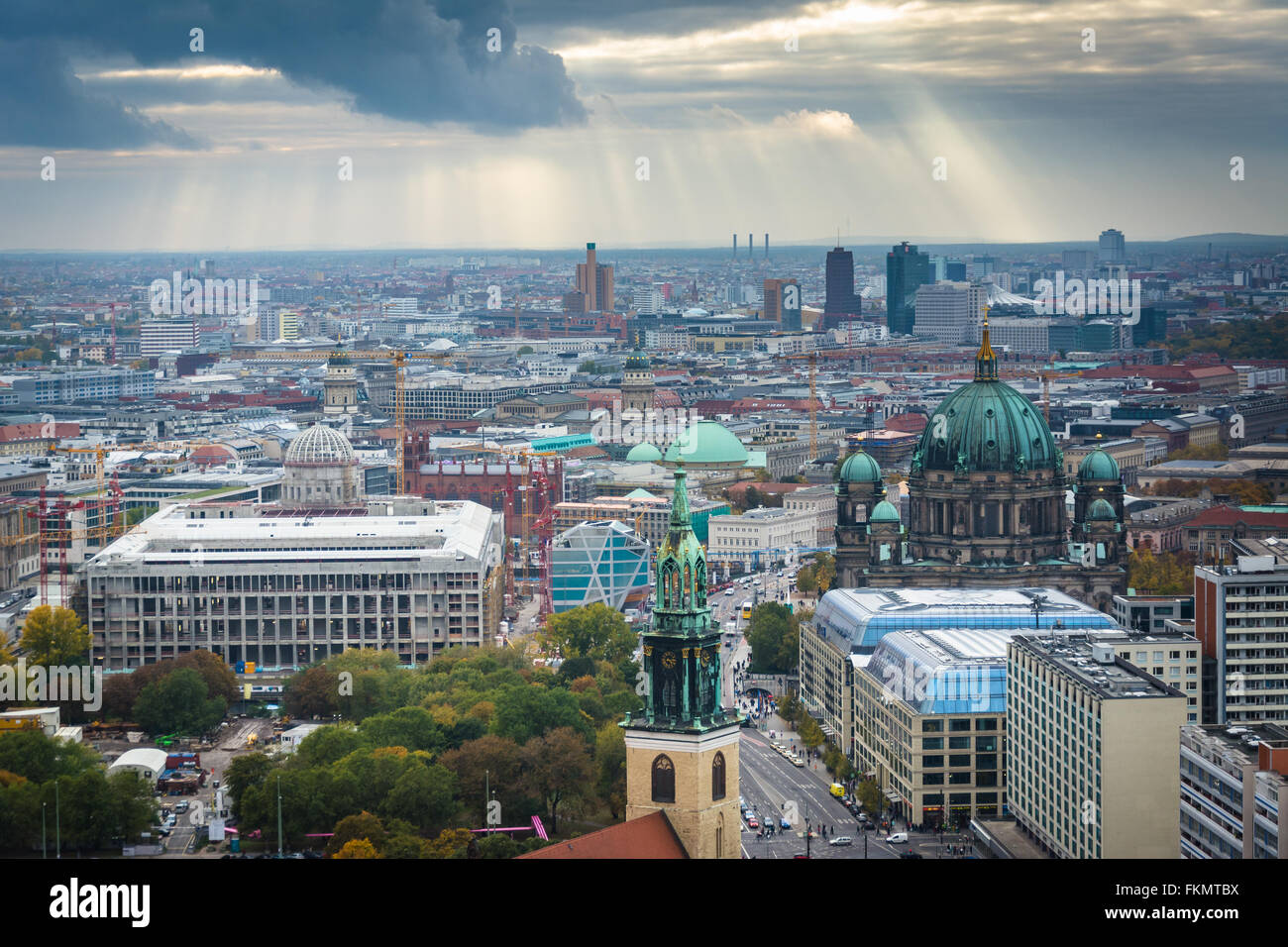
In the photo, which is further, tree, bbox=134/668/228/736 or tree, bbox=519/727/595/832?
tree, bbox=134/668/228/736

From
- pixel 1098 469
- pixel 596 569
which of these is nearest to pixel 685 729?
pixel 1098 469

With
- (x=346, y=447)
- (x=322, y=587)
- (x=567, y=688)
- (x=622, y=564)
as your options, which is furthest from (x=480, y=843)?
(x=346, y=447)

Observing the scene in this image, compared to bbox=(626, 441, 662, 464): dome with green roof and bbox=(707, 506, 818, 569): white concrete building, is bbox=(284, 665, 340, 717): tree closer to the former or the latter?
bbox=(707, 506, 818, 569): white concrete building

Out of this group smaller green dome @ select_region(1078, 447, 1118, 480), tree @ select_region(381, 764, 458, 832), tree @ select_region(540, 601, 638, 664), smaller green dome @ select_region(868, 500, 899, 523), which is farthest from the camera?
smaller green dome @ select_region(1078, 447, 1118, 480)

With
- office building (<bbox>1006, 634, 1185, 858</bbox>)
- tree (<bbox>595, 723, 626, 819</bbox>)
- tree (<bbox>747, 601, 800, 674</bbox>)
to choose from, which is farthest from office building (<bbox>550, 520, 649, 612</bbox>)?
office building (<bbox>1006, 634, 1185, 858</bbox>)

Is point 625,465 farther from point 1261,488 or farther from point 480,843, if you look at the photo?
point 480,843

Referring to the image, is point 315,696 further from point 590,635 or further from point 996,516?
point 996,516

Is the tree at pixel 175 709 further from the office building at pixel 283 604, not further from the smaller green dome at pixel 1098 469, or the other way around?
the smaller green dome at pixel 1098 469
